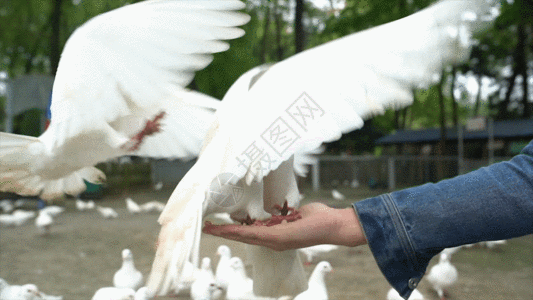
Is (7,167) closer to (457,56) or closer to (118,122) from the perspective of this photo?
(118,122)

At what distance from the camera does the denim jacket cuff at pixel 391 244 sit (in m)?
1.23

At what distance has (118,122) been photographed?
333 cm

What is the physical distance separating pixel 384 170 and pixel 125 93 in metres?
14.1

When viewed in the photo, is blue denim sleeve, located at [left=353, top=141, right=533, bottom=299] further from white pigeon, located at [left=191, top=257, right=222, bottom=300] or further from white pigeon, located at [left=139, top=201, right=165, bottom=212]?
white pigeon, located at [left=139, top=201, right=165, bottom=212]

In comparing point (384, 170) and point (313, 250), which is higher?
point (313, 250)

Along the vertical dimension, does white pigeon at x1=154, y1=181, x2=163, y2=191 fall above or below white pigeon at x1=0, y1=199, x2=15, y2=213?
below

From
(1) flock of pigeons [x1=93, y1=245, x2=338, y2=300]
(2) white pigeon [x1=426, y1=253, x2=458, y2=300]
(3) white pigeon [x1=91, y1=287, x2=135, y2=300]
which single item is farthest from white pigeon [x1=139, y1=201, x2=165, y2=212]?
(2) white pigeon [x1=426, y1=253, x2=458, y2=300]

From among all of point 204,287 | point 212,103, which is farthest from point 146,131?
point 204,287

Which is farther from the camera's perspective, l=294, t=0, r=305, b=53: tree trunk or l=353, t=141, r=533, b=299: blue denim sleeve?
l=294, t=0, r=305, b=53: tree trunk

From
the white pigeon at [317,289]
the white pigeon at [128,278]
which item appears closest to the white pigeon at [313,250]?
the white pigeon at [317,289]

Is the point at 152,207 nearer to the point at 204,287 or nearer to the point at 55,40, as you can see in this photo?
the point at 55,40

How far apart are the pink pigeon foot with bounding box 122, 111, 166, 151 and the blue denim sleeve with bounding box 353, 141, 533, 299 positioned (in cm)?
192

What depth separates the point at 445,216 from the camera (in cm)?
117

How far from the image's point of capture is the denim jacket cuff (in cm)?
123
